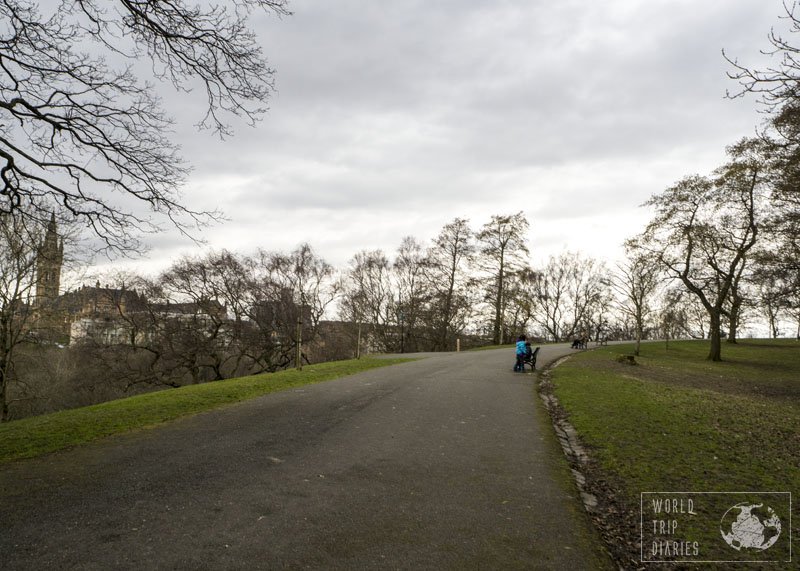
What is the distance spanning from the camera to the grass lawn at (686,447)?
4.87 metres

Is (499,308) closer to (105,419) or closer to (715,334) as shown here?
(715,334)

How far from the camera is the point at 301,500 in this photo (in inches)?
190

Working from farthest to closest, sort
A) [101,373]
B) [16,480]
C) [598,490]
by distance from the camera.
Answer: [101,373] → [598,490] → [16,480]

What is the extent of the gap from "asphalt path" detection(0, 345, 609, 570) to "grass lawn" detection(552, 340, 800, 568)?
2.69 ft

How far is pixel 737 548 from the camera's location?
13.8ft

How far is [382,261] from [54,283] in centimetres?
3551

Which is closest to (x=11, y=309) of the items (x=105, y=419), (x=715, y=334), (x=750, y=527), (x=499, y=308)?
(x=105, y=419)

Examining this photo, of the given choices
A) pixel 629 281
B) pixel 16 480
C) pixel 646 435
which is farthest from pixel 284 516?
pixel 629 281

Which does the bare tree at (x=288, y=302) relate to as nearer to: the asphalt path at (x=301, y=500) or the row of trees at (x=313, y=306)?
the row of trees at (x=313, y=306)

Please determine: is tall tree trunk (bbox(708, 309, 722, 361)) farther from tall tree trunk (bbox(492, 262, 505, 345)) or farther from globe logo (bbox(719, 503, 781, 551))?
globe logo (bbox(719, 503, 781, 551))

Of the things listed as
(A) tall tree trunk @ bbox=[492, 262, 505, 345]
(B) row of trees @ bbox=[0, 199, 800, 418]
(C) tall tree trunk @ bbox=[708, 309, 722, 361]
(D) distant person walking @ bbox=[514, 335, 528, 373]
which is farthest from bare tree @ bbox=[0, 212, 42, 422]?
(C) tall tree trunk @ bbox=[708, 309, 722, 361]

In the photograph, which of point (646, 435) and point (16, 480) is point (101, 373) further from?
point (646, 435)

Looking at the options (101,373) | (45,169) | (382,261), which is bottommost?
(101,373)

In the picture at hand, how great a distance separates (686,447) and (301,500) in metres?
6.35
